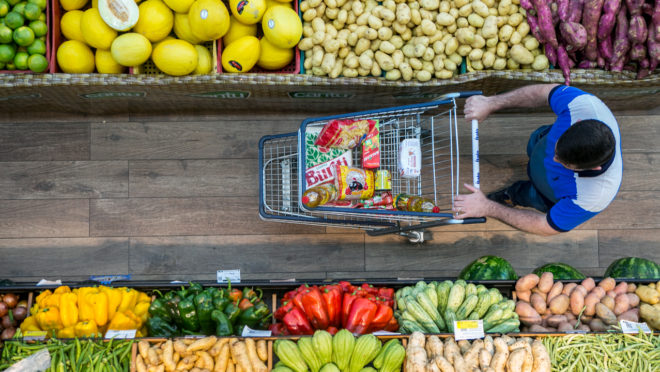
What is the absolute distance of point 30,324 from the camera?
84.4 inches

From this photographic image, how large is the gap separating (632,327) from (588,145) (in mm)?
837

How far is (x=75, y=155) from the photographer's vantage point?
3.33m

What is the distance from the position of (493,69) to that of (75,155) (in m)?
2.90

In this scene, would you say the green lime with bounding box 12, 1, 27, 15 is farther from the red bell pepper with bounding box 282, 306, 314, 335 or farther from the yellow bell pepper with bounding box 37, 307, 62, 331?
the red bell pepper with bounding box 282, 306, 314, 335

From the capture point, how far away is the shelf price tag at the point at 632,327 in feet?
6.56

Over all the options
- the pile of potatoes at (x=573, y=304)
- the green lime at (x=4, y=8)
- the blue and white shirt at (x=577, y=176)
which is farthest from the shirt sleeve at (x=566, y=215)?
the green lime at (x=4, y=8)

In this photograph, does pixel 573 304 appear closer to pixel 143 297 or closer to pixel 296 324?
pixel 296 324

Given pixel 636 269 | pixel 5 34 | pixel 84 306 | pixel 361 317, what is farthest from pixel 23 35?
pixel 636 269

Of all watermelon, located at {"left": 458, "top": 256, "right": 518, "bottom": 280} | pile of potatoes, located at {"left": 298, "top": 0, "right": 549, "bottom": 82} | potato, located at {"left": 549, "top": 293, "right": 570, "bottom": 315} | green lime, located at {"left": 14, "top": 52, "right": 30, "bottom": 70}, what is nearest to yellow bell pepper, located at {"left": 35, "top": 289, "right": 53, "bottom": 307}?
green lime, located at {"left": 14, "top": 52, "right": 30, "bottom": 70}

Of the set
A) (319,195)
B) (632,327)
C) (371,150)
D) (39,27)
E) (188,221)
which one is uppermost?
(39,27)

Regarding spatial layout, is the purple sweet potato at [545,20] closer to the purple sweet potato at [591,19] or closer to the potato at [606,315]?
the purple sweet potato at [591,19]

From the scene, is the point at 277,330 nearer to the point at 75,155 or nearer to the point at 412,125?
the point at 412,125

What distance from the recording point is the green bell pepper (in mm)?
2020

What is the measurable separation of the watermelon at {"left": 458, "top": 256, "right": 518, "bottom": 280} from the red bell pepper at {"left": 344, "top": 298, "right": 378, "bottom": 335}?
2.85ft
